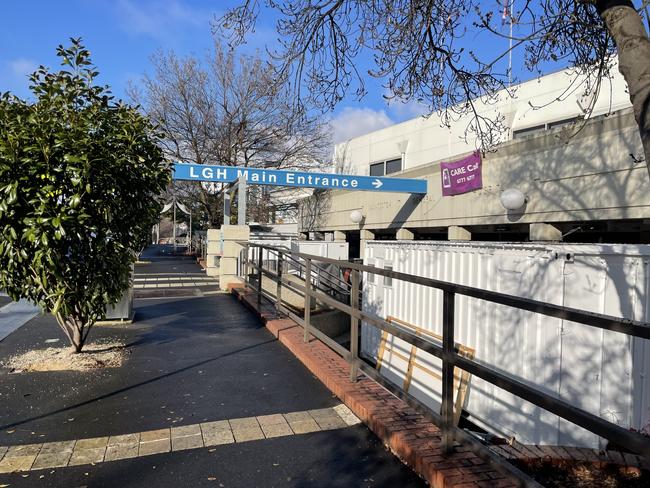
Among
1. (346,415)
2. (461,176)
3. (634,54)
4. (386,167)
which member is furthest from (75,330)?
(386,167)

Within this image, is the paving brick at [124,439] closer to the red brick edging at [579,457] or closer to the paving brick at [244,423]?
the paving brick at [244,423]

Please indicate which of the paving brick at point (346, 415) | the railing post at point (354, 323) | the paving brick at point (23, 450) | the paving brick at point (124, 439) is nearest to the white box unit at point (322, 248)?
the railing post at point (354, 323)

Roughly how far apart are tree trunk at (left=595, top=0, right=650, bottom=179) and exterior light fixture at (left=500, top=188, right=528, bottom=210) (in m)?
10.7

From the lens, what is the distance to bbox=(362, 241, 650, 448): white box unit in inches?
215

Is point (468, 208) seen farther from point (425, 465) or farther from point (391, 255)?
point (425, 465)

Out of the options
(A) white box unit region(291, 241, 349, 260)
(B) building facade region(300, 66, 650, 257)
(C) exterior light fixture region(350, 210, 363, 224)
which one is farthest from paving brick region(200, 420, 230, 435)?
(C) exterior light fixture region(350, 210, 363, 224)

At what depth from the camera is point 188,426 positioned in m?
3.86

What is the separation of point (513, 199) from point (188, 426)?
1167cm

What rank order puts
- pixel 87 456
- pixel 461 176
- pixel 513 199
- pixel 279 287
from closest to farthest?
Answer: pixel 87 456 < pixel 279 287 < pixel 513 199 < pixel 461 176

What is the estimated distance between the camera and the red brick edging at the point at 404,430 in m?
2.85

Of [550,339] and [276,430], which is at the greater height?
[550,339]

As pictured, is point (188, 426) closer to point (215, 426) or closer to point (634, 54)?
point (215, 426)

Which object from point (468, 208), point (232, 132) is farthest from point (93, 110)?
point (232, 132)

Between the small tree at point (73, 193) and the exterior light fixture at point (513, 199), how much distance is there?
10.3 metres
